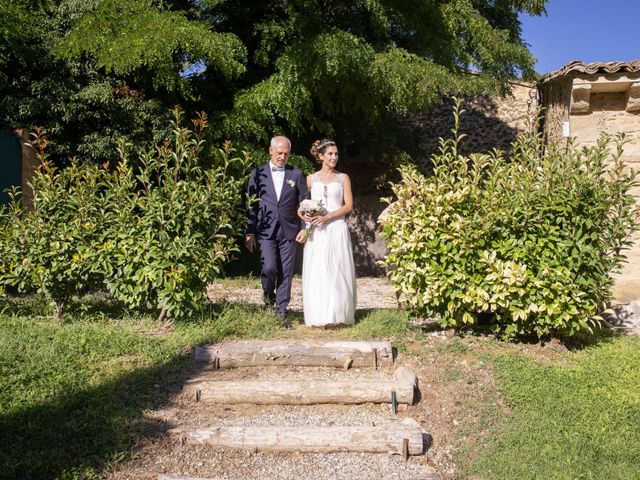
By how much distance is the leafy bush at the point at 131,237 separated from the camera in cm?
598

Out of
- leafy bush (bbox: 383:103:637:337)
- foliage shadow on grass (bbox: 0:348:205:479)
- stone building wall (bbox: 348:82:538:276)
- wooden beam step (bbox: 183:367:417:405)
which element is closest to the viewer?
foliage shadow on grass (bbox: 0:348:205:479)

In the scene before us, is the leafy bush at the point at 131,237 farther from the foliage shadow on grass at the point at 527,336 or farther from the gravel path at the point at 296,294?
the gravel path at the point at 296,294

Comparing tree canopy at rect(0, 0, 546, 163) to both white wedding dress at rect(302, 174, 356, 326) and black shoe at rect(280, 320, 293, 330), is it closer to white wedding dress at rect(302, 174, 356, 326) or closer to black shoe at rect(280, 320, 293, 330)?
white wedding dress at rect(302, 174, 356, 326)

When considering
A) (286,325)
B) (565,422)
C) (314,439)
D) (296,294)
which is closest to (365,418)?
(314,439)

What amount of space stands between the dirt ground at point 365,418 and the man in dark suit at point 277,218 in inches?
30.9

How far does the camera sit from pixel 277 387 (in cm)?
489

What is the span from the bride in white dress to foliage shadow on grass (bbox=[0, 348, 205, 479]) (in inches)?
70.4

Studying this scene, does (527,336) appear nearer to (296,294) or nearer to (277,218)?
(277,218)

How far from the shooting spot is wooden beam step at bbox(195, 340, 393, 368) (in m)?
5.37

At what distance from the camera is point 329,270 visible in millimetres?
6227

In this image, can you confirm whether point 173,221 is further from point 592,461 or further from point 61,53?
point 61,53

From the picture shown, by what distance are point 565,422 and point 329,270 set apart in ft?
8.74

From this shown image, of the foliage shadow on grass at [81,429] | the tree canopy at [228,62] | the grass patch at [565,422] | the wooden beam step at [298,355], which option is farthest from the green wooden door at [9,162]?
the grass patch at [565,422]

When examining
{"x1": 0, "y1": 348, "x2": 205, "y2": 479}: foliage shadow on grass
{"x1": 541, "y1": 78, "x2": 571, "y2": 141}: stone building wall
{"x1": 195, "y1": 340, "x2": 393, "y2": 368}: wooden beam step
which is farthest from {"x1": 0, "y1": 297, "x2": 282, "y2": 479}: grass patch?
{"x1": 541, "y1": 78, "x2": 571, "y2": 141}: stone building wall
